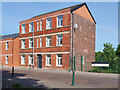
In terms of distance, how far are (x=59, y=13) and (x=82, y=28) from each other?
5.13m

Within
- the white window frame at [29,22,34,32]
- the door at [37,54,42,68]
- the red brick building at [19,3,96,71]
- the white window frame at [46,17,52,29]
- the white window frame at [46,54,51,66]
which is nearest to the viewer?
the red brick building at [19,3,96,71]

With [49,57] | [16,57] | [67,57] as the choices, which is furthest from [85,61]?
[16,57]

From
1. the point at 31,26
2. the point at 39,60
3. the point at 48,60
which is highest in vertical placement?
the point at 31,26

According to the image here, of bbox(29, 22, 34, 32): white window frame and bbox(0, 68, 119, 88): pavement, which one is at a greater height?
bbox(29, 22, 34, 32): white window frame

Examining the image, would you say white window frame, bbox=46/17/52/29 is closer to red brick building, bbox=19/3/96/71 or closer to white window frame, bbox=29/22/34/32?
red brick building, bbox=19/3/96/71

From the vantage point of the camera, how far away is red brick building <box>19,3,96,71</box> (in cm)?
2495

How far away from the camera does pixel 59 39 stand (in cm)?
2634

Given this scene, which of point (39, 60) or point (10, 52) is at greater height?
point (10, 52)

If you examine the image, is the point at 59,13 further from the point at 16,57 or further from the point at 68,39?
the point at 16,57

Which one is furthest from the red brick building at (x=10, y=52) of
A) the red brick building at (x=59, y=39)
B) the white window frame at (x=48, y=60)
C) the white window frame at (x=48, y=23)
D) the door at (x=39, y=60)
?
the white window frame at (x=48, y=23)

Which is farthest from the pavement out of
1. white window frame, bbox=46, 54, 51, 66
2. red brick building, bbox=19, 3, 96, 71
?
white window frame, bbox=46, 54, 51, 66

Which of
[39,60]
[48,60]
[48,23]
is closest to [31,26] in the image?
[48,23]

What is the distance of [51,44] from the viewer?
27.1m

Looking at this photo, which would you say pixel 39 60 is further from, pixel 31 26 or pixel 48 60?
pixel 31 26
